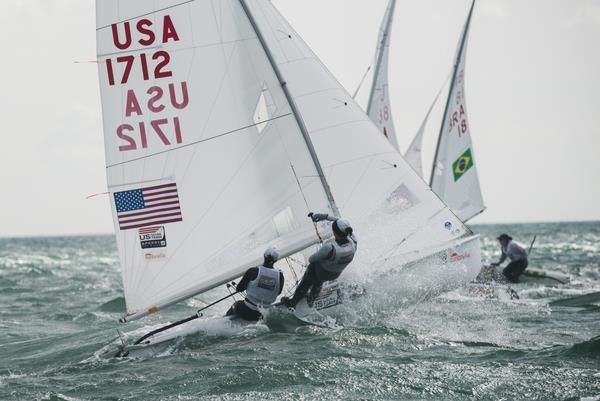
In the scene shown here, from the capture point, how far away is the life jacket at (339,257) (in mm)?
8961

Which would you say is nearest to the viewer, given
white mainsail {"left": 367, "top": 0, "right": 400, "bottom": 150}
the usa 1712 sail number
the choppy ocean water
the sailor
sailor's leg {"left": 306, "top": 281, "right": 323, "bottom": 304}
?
the choppy ocean water

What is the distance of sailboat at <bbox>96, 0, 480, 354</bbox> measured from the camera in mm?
9117

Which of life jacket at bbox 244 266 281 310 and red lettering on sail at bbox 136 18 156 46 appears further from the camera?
red lettering on sail at bbox 136 18 156 46

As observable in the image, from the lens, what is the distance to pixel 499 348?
832 centimetres

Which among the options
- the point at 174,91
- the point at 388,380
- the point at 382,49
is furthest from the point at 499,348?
the point at 382,49

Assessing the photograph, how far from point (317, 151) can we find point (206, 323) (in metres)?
2.53

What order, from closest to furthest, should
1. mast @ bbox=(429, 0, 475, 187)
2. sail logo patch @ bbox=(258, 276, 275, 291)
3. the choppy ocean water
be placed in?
the choppy ocean water → sail logo patch @ bbox=(258, 276, 275, 291) → mast @ bbox=(429, 0, 475, 187)

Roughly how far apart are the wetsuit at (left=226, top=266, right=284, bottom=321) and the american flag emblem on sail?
44.2 inches

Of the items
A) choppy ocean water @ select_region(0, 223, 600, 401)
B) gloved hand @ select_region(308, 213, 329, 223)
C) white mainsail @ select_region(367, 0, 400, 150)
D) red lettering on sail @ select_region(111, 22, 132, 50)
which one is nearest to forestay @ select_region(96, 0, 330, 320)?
red lettering on sail @ select_region(111, 22, 132, 50)

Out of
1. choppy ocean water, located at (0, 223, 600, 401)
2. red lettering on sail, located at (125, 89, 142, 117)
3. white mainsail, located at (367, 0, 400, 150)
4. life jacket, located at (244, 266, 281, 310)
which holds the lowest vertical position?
choppy ocean water, located at (0, 223, 600, 401)

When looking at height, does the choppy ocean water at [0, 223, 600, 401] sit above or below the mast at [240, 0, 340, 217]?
below

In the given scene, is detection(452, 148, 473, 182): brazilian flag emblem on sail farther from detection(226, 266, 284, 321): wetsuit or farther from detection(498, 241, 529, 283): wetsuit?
detection(226, 266, 284, 321): wetsuit

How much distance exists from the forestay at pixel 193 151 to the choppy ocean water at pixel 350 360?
0.95 m

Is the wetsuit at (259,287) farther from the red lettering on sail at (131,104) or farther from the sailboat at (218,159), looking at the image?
the red lettering on sail at (131,104)
